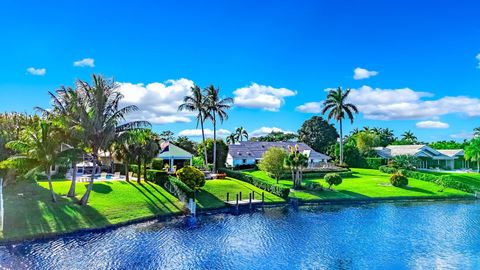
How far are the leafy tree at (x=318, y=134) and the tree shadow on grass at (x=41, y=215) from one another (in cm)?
6859

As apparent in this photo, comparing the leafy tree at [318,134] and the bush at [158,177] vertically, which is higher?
the leafy tree at [318,134]

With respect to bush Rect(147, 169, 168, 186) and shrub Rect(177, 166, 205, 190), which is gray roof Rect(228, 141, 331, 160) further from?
shrub Rect(177, 166, 205, 190)

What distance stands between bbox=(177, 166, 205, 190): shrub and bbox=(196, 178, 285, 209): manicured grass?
4.08 feet

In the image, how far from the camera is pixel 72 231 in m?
29.5

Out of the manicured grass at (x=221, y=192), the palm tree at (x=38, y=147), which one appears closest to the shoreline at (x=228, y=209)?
the manicured grass at (x=221, y=192)

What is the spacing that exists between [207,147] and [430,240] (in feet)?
143

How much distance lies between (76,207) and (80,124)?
295 inches

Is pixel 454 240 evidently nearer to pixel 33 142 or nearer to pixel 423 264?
pixel 423 264

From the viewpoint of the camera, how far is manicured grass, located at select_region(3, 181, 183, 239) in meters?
29.5

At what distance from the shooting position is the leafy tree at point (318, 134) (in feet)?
313

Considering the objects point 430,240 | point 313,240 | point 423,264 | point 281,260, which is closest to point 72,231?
point 281,260

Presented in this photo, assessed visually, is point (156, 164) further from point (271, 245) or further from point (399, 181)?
point (399, 181)

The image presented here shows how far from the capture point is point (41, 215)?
31297 mm

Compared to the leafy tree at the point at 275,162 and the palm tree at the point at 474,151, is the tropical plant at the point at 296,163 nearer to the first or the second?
the leafy tree at the point at 275,162
